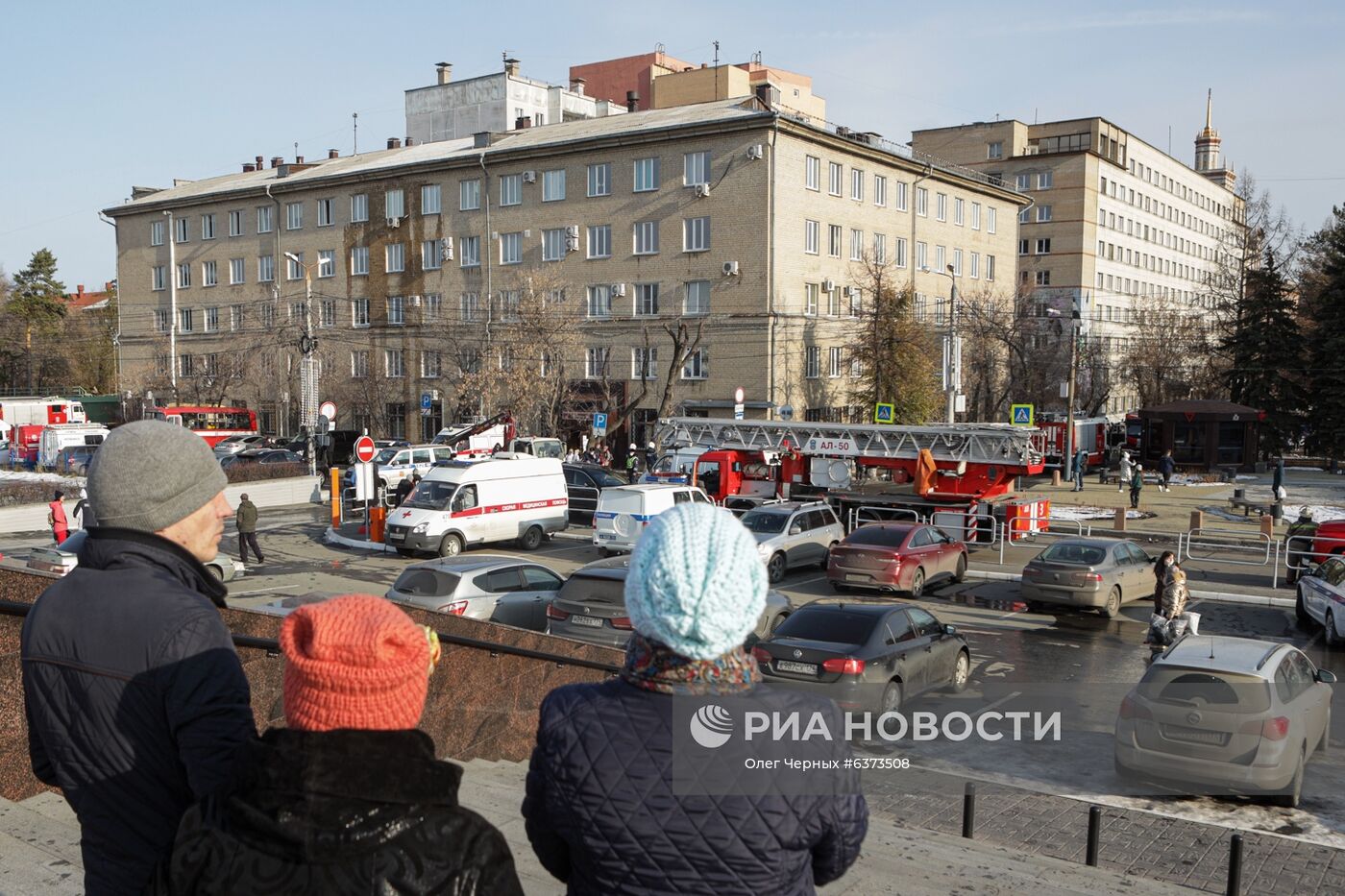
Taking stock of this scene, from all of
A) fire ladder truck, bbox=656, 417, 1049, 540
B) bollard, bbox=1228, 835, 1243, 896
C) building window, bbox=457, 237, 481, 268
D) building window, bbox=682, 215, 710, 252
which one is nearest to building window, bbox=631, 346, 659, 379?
building window, bbox=682, 215, 710, 252

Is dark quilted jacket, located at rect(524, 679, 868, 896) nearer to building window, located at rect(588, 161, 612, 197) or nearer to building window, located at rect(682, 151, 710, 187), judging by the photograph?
building window, located at rect(682, 151, 710, 187)

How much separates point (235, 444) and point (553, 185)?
783 inches

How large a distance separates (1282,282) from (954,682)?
1924 inches

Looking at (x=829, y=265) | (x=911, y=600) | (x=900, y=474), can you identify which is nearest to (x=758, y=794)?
(x=911, y=600)

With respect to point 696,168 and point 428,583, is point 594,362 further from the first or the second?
point 428,583

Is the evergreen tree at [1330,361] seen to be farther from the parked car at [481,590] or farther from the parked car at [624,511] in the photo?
the parked car at [481,590]

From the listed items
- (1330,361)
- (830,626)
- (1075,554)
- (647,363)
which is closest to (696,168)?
(647,363)

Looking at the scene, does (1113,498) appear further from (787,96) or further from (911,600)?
(787,96)

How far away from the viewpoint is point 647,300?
171 ft

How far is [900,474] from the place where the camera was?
2989 centimetres

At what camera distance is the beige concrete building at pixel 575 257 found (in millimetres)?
49281

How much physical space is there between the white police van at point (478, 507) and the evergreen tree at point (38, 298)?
75.2 meters

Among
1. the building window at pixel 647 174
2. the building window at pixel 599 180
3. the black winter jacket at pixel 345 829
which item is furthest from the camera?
the building window at pixel 599 180

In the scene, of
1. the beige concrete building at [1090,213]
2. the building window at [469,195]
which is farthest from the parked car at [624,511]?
the beige concrete building at [1090,213]
